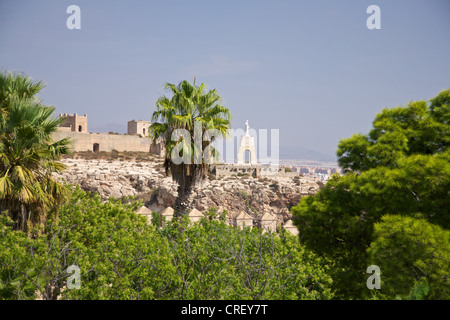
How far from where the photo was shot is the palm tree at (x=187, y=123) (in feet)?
43.8

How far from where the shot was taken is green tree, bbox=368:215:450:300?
22.8 feet

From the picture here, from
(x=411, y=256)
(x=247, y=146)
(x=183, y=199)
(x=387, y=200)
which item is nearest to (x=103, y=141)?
(x=247, y=146)

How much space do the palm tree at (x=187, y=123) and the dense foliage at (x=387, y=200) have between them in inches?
169

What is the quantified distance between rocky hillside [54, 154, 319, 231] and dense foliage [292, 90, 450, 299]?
2059 centimetres

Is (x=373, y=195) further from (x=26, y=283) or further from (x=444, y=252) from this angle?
(x=26, y=283)

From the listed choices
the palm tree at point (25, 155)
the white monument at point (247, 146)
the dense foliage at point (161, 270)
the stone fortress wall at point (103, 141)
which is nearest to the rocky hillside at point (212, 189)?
the white monument at point (247, 146)

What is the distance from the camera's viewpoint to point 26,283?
768 centimetres

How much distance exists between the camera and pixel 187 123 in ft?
43.8

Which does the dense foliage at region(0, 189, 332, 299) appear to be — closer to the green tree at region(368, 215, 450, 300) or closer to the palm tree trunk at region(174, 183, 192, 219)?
the green tree at region(368, 215, 450, 300)

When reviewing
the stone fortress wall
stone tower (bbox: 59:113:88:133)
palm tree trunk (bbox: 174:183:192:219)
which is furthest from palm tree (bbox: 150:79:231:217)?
stone tower (bbox: 59:113:88:133)

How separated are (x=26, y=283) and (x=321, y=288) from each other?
19.0 ft

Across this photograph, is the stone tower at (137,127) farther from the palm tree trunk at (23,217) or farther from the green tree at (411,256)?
the green tree at (411,256)

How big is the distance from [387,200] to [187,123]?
6.80m
